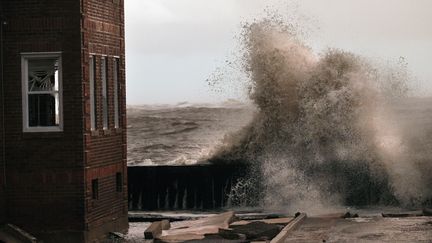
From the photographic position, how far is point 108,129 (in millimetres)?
25109

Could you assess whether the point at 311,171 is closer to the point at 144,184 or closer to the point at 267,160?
the point at 267,160

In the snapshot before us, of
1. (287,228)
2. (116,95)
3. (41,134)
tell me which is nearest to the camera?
(41,134)

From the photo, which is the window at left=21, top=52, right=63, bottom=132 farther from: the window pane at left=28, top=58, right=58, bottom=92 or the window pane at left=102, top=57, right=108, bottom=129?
the window pane at left=102, top=57, right=108, bottom=129

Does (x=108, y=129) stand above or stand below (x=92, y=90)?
below

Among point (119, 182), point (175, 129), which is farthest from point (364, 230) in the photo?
point (175, 129)

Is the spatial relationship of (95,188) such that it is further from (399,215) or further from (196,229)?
(399,215)

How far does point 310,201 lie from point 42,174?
12.4 meters

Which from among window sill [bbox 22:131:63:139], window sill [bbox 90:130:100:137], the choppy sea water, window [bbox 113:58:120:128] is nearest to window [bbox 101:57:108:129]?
window [bbox 113:58:120:128]

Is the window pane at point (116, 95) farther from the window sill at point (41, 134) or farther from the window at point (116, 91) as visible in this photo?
the window sill at point (41, 134)

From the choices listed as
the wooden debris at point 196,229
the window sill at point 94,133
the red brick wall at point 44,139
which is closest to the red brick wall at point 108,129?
the window sill at point 94,133

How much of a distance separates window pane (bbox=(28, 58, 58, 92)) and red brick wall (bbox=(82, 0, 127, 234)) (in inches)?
27.8

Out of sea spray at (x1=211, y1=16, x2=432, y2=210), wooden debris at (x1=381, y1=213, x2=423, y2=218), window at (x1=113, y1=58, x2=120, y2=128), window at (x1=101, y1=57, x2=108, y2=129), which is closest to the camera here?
window at (x1=101, y1=57, x2=108, y2=129)

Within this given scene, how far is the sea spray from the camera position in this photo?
110 feet

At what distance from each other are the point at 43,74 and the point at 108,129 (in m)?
2.53
